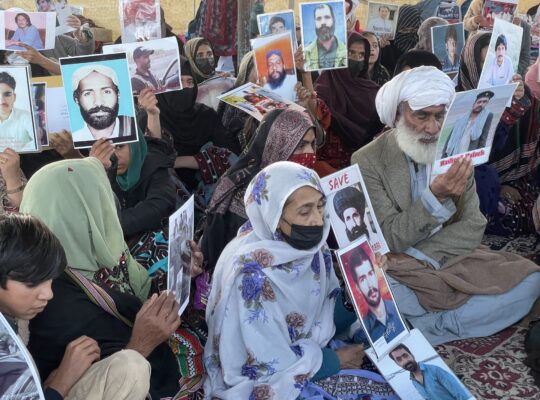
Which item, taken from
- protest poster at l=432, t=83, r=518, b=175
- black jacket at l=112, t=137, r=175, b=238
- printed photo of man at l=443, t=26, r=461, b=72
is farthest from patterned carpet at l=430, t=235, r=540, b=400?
printed photo of man at l=443, t=26, r=461, b=72

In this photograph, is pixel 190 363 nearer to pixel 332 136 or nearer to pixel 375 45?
pixel 332 136

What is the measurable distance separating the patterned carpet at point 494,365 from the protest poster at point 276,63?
Answer: 6.75 feet

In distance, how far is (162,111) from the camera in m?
5.00

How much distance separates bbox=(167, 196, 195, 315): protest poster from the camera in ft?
7.44

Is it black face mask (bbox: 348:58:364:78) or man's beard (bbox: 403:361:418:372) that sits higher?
black face mask (bbox: 348:58:364:78)

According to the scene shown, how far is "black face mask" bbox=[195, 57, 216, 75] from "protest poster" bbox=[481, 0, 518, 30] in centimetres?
239

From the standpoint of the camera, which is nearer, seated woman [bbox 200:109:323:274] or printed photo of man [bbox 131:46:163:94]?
seated woman [bbox 200:109:323:274]

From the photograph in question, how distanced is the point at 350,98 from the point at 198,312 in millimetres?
3004

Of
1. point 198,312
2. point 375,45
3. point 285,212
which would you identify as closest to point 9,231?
point 285,212

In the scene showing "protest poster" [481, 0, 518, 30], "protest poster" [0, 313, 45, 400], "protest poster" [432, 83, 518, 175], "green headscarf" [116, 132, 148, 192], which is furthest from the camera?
"protest poster" [481, 0, 518, 30]

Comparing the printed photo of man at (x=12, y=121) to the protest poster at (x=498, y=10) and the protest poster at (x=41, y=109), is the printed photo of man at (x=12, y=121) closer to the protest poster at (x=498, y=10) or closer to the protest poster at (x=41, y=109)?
the protest poster at (x=41, y=109)

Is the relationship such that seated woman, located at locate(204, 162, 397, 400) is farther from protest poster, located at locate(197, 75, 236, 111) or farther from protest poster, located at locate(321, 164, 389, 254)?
protest poster, located at locate(197, 75, 236, 111)

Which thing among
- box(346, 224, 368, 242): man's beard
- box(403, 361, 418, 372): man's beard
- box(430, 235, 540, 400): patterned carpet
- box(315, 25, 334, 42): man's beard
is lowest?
box(430, 235, 540, 400): patterned carpet

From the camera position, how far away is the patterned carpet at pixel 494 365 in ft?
9.70
